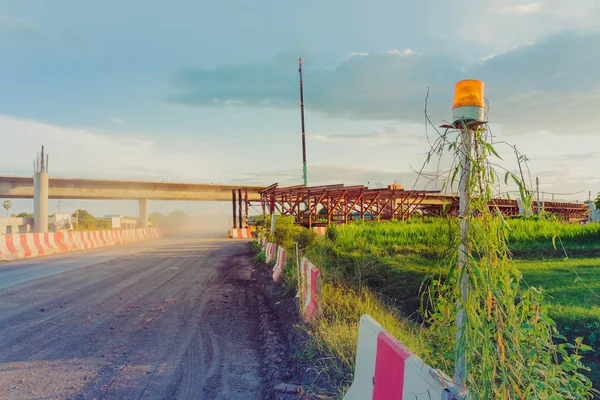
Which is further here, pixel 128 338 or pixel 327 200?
pixel 327 200

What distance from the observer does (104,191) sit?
52.9 m

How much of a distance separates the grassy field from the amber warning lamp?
639mm

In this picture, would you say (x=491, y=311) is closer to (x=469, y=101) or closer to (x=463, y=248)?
(x=463, y=248)

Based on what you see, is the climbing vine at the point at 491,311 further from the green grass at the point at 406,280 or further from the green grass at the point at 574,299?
the green grass at the point at 574,299

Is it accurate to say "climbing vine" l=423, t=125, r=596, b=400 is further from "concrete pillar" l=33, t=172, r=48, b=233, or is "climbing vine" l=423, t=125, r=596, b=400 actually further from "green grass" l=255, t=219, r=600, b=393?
"concrete pillar" l=33, t=172, r=48, b=233

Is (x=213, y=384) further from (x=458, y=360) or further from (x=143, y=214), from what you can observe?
(x=143, y=214)

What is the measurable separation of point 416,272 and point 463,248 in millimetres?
9129

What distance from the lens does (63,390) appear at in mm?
4617

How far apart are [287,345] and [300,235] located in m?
11.2

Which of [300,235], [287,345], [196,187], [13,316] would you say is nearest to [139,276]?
[13,316]

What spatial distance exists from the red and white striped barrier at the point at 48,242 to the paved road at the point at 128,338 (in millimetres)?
7111

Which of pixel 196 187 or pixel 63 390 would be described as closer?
pixel 63 390

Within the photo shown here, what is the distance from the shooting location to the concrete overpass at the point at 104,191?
→ 4069cm

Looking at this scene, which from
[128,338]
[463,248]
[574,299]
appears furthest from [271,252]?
[463,248]
